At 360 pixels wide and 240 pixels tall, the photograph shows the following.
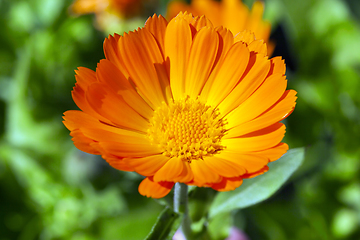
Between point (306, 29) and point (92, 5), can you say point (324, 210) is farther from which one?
point (92, 5)

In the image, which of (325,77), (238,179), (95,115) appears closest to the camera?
(238,179)

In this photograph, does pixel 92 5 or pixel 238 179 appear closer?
pixel 238 179

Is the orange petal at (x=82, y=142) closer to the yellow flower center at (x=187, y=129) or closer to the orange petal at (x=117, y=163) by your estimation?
the orange petal at (x=117, y=163)

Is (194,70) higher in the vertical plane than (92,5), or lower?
lower

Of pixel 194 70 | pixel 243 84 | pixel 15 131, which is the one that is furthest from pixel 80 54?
pixel 243 84

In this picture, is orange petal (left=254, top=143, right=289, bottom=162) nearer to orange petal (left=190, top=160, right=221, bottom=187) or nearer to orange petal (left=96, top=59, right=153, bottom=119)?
orange petal (left=190, top=160, right=221, bottom=187)

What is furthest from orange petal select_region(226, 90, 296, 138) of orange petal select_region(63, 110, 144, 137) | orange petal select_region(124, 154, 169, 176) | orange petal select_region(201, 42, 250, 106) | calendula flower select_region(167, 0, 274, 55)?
calendula flower select_region(167, 0, 274, 55)
